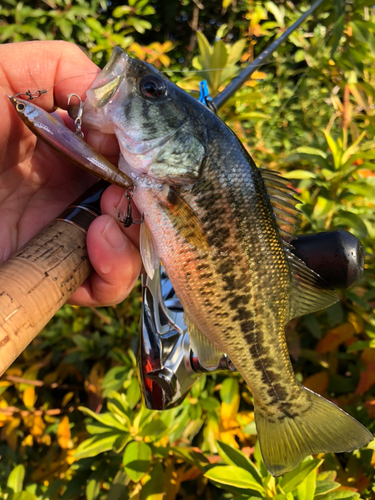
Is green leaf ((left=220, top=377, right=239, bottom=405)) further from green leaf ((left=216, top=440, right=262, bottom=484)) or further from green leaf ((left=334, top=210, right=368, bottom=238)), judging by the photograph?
green leaf ((left=334, top=210, right=368, bottom=238))

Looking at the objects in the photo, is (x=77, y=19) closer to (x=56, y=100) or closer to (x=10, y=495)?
(x=56, y=100)

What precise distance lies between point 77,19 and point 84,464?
3.33 m

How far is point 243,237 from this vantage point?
85 centimetres

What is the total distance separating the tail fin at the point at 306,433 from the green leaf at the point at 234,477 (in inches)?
5.7

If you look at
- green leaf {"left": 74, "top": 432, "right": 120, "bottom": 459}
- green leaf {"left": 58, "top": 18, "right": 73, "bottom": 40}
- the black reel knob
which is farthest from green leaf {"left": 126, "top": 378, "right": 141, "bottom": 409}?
green leaf {"left": 58, "top": 18, "right": 73, "bottom": 40}

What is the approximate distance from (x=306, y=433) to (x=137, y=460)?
0.61 metres

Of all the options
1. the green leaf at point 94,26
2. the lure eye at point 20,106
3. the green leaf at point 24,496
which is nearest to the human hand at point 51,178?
the lure eye at point 20,106

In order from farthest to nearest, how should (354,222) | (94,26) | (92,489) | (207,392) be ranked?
1. (94,26)
2. (207,392)
3. (354,222)
4. (92,489)

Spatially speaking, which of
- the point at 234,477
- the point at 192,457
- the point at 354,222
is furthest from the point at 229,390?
the point at 354,222

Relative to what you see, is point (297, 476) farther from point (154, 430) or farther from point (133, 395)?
point (133, 395)

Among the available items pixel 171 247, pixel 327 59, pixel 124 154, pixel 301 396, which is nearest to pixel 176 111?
pixel 124 154

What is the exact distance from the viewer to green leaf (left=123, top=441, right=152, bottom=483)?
1106 mm

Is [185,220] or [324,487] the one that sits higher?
[185,220]

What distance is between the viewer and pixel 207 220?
84 centimetres
